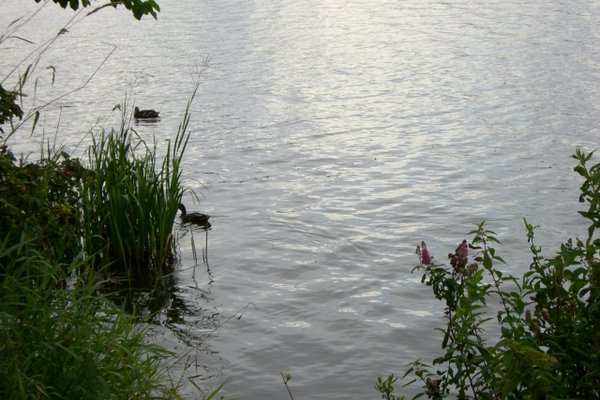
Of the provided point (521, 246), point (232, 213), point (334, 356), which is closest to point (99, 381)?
point (334, 356)

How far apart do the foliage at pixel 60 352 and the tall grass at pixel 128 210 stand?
2.56 metres

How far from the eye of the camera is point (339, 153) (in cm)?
1332

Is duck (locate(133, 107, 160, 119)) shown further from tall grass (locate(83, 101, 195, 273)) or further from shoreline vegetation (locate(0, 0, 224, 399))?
shoreline vegetation (locate(0, 0, 224, 399))

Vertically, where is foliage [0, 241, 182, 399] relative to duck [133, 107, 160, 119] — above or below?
below

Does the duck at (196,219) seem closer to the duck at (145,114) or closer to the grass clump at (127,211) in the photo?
the grass clump at (127,211)

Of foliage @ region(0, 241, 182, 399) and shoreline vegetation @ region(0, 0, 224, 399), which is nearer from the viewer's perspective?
foliage @ region(0, 241, 182, 399)

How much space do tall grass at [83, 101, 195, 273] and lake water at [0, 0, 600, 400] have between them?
0.57 meters

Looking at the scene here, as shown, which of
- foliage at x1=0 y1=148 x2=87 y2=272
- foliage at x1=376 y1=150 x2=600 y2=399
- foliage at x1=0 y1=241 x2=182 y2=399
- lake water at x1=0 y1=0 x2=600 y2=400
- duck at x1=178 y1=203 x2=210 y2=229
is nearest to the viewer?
foliage at x1=376 y1=150 x2=600 y2=399

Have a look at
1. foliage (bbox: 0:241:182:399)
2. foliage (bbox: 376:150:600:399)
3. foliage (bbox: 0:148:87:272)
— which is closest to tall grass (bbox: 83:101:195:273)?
foliage (bbox: 0:148:87:272)

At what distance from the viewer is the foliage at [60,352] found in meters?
→ 4.31

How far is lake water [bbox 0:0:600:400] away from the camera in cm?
751

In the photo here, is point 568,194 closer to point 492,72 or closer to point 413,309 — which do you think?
point 413,309

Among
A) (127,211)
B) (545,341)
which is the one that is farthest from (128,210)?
(545,341)

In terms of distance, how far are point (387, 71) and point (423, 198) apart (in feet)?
29.3
